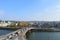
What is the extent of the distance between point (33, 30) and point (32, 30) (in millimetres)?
577

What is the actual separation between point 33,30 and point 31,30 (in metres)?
0.94

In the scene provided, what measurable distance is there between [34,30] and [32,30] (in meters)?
1.01

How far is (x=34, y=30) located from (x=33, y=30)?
1.50 feet

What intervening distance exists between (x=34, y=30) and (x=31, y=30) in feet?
4.57

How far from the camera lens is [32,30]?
78.2 meters

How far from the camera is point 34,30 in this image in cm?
7769

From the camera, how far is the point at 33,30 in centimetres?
7781

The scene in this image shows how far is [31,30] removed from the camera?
3076 inches
